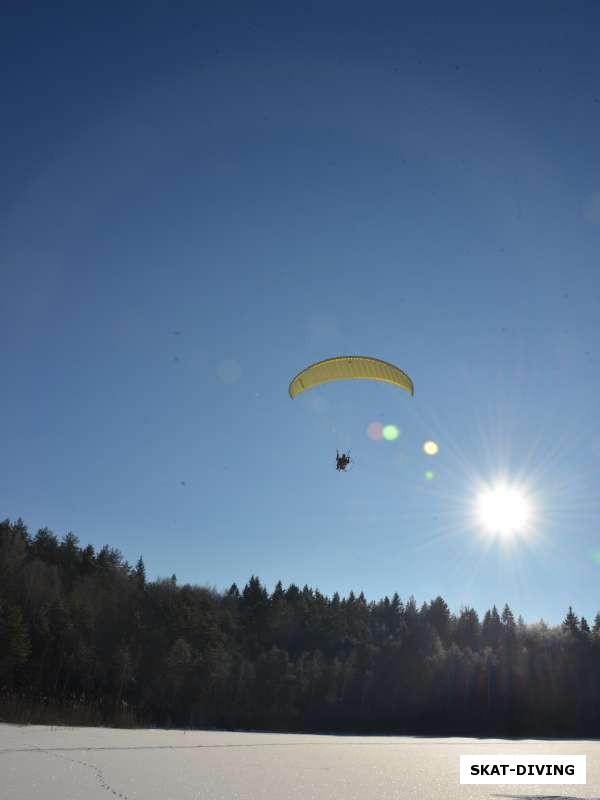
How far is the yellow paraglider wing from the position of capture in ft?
105

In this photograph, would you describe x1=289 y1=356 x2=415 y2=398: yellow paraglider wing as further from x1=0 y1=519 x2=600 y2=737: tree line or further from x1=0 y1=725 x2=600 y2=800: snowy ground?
x1=0 y1=519 x2=600 y2=737: tree line

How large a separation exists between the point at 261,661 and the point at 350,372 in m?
62.3

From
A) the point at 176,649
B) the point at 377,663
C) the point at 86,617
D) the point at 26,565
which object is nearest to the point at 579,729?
the point at 377,663

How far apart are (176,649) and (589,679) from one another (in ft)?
168

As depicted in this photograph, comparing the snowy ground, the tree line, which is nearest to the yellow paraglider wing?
the snowy ground

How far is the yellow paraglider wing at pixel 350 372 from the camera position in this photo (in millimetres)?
32094

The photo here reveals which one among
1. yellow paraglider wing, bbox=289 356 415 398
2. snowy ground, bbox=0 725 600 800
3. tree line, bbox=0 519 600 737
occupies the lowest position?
snowy ground, bbox=0 725 600 800

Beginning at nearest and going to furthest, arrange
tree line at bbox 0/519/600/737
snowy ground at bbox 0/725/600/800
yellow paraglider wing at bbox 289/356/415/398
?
snowy ground at bbox 0/725/600/800, yellow paraglider wing at bbox 289/356/415/398, tree line at bbox 0/519/600/737

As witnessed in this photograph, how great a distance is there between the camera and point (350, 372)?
32969 mm

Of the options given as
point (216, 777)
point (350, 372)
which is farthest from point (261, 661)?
point (216, 777)

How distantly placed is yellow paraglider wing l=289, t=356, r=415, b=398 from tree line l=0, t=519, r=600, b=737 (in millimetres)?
36462

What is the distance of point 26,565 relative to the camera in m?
84.7

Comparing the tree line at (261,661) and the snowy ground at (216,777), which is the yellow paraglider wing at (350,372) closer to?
the snowy ground at (216,777)

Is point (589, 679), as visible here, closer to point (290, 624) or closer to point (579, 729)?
point (579, 729)
